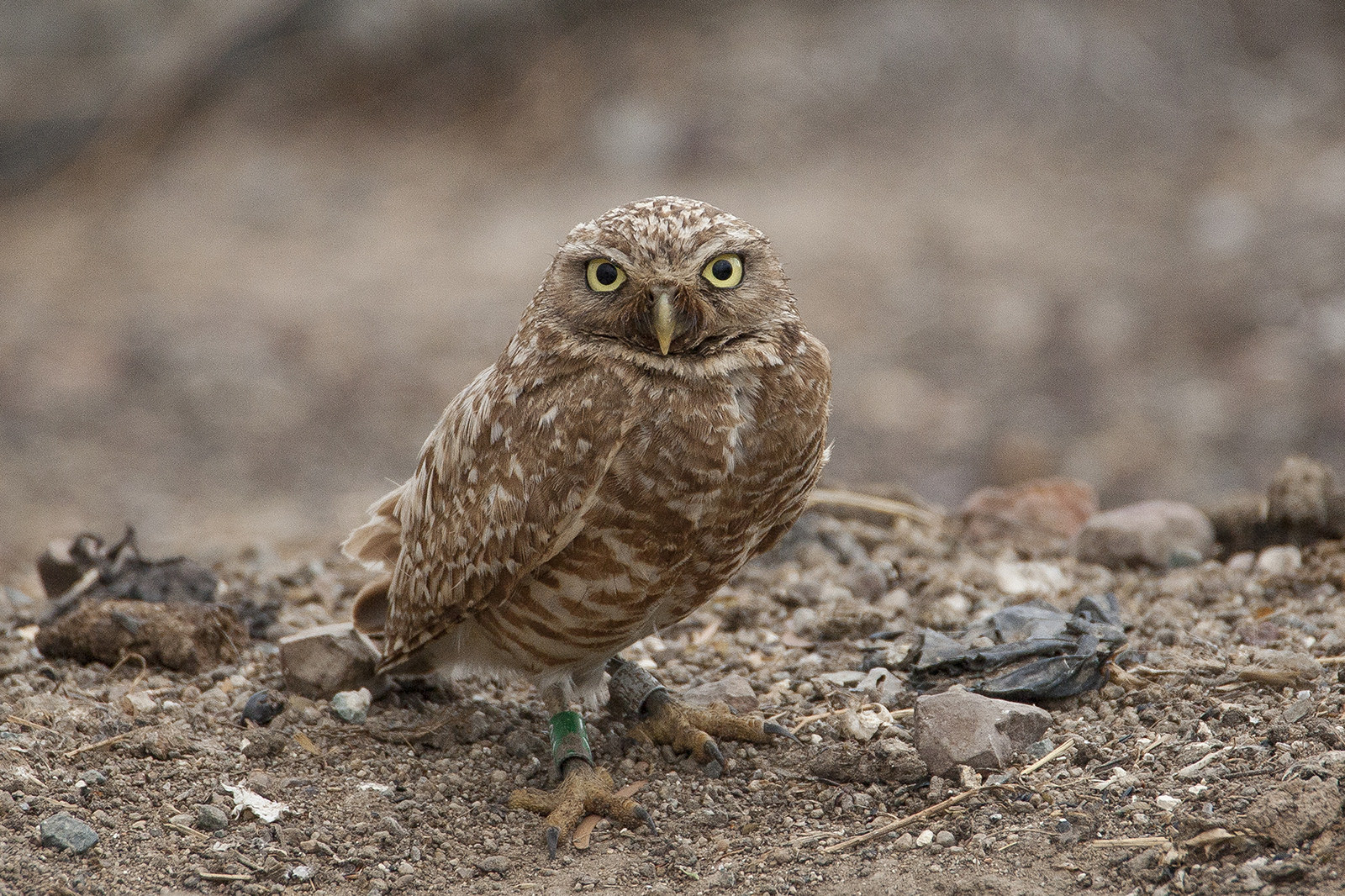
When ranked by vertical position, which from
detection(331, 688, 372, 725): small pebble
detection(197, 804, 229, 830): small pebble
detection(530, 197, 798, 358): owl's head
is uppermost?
detection(530, 197, 798, 358): owl's head

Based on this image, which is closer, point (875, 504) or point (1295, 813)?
point (1295, 813)

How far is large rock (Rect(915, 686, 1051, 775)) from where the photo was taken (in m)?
3.46

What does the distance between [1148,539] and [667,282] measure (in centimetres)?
258

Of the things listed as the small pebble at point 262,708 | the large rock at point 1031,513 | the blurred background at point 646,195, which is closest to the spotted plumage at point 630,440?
the small pebble at point 262,708

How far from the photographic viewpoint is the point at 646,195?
11.8 meters

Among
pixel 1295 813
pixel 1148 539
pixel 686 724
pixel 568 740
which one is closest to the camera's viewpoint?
pixel 1295 813

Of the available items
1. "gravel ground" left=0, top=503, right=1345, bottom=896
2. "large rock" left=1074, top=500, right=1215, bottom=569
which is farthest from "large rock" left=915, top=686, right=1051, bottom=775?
"large rock" left=1074, top=500, right=1215, bottom=569

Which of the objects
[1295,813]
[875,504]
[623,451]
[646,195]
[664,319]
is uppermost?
[646,195]

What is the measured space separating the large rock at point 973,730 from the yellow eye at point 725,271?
4.21ft

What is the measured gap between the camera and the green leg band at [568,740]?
3.82 m

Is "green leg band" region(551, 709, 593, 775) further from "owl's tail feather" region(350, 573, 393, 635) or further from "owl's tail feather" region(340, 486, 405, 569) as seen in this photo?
"owl's tail feather" region(340, 486, 405, 569)

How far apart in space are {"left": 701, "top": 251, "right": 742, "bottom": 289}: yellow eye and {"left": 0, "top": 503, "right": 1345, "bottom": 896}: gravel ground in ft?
4.48

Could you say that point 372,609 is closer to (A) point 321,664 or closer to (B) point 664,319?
(A) point 321,664

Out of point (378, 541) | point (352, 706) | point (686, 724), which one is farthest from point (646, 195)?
point (686, 724)
